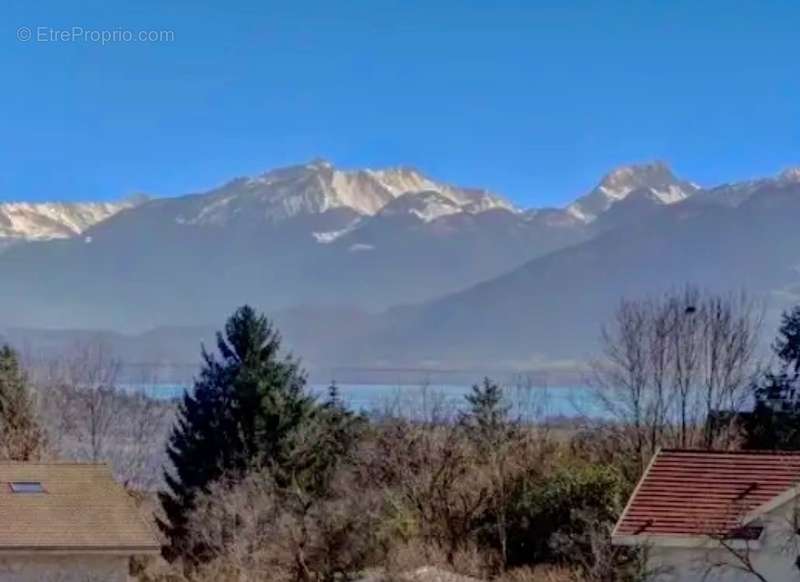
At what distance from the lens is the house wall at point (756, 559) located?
23422 mm

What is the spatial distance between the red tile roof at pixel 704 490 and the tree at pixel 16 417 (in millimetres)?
21809

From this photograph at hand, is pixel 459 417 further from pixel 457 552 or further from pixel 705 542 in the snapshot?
pixel 705 542

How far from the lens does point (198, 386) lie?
3803 centimetres

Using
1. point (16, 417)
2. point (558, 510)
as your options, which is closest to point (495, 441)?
point (558, 510)

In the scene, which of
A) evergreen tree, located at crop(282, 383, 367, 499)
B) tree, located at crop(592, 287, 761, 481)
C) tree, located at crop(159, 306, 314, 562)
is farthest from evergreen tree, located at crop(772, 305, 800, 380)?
tree, located at crop(159, 306, 314, 562)

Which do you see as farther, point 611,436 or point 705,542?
point 611,436

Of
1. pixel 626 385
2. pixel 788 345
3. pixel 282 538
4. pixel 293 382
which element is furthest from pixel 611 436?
pixel 282 538

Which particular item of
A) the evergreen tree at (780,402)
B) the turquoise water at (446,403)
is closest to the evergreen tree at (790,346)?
the evergreen tree at (780,402)

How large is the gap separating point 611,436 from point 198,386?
11716 millimetres

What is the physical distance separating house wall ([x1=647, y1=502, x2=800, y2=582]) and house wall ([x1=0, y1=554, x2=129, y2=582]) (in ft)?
33.6

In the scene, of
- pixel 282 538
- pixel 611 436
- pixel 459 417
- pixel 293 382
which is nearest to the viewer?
pixel 282 538

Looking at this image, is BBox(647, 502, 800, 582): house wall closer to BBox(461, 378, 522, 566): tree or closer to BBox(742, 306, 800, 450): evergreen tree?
BBox(461, 378, 522, 566): tree

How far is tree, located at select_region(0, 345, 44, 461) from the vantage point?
41625mm

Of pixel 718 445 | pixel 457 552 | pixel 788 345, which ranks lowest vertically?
pixel 457 552
